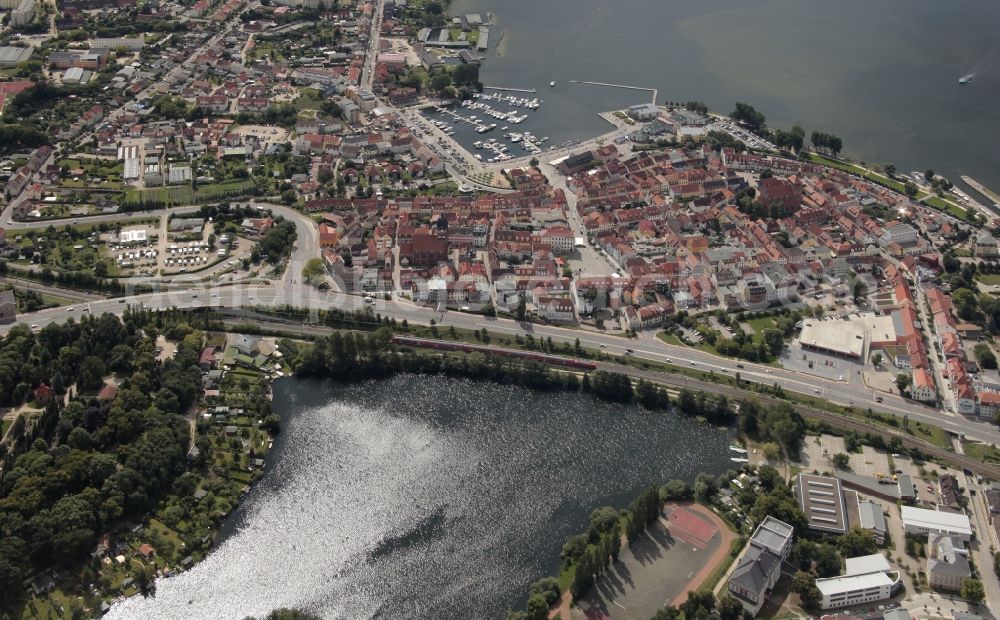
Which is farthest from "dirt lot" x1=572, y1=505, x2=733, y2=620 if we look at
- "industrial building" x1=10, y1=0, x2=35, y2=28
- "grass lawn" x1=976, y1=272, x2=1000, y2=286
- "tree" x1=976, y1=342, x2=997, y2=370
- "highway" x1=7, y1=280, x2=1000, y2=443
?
"industrial building" x1=10, y1=0, x2=35, y2=28

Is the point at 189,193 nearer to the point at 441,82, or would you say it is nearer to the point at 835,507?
the point at 441,82

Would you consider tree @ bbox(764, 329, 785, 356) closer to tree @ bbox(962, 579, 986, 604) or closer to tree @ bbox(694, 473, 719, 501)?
tree @ bbox(694, 473, 719, 501)

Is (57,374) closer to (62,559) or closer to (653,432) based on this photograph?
(62,559)

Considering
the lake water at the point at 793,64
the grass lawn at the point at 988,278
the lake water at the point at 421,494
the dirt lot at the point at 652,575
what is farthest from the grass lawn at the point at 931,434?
the lake water at the point at 793,64

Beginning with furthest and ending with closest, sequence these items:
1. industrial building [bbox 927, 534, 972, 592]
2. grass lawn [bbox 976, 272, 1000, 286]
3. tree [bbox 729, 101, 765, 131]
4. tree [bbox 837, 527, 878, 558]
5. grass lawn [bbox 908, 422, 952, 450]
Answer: tree [bbox 729, 101, 765, 131]
grass lawn [bbox 976, 272, 1000, 286]
grass lawn [bbox 908, 422, 952, 450]
tree [bbox 837, 527, 878, 558]
industrial building [bbox 927, 534, 972, 592]

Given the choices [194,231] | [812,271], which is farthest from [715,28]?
[194,231]
